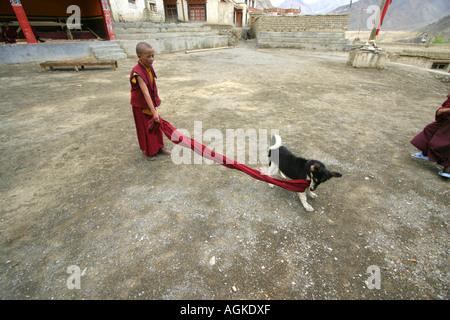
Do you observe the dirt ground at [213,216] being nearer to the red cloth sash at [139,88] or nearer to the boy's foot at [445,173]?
the boy's foot at [445,173]

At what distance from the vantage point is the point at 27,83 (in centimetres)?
785

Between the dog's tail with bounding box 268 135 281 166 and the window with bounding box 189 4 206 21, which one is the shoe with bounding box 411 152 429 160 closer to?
the dog's tail with bounding box 268 135 281 166

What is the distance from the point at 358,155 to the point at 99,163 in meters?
4.69

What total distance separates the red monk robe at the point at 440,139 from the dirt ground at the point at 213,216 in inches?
10.1

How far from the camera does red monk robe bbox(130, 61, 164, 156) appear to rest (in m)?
3.09

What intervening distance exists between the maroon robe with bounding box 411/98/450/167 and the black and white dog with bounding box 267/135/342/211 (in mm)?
2245

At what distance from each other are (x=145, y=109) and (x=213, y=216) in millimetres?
2079

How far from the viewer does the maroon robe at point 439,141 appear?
320 cm

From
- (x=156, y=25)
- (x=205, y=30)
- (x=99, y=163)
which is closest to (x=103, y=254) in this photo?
(x=99, y=163)

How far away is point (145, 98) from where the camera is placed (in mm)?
3143

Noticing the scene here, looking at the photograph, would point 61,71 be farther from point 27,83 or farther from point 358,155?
point 358,155

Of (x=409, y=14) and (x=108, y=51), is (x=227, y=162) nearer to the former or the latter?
(x=108, y=51)

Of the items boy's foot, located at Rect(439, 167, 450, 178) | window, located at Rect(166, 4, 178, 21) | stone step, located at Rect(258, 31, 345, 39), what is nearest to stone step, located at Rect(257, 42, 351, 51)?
stone step, located at Rect(258, 31, 345, 39)

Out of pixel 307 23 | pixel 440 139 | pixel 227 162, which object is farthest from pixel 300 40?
pixel 227 162
